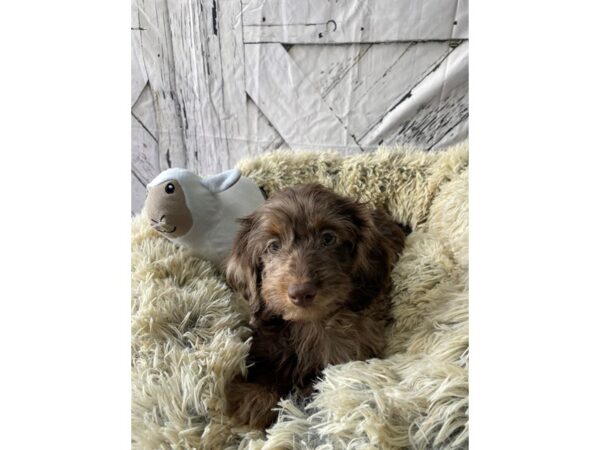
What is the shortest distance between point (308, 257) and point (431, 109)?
0.48 meters

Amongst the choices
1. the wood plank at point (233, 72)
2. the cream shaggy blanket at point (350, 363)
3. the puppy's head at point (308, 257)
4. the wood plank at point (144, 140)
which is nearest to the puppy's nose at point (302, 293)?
the puppy's head at point (308, 257)

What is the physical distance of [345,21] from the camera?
1.08m

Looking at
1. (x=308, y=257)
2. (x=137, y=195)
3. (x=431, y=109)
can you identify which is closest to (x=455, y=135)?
(x=431, y=109)

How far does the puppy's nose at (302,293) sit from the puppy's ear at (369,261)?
215 millimetres

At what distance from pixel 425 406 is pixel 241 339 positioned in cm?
50

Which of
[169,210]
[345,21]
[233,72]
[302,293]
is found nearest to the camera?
[302,293]

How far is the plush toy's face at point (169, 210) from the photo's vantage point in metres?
1.27

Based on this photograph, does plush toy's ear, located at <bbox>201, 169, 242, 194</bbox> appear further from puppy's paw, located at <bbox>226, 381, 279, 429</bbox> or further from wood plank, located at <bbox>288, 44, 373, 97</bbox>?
puppy's paw, located at <bbox>226, 381, 279, 429</bbox>

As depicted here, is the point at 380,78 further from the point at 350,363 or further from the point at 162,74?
the point at 350,363

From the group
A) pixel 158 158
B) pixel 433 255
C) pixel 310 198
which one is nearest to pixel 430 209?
pixel 433 255

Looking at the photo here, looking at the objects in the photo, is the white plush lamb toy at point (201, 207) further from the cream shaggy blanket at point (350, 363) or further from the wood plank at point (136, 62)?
the wood plank at point (136, 62)

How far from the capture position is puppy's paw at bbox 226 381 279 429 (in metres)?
0.95

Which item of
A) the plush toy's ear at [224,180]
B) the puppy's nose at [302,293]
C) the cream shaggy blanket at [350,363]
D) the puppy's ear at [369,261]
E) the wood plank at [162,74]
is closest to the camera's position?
the cream shaggy blanket at [350,363]

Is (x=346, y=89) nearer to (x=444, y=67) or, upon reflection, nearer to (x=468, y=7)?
(x=444, y=67)
